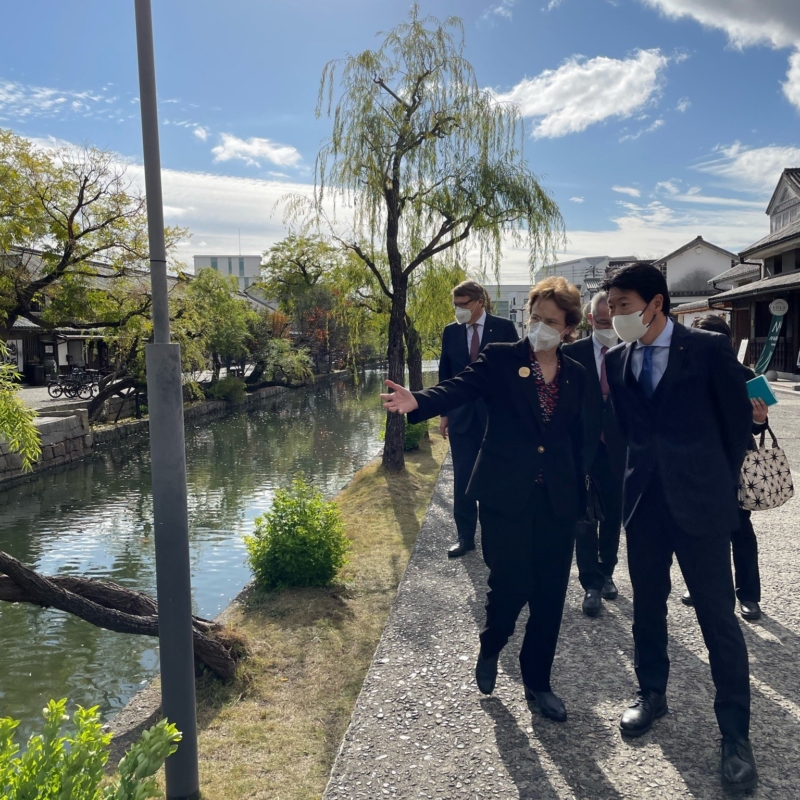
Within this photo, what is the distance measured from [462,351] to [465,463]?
2.70ft

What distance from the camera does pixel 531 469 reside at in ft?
9.55

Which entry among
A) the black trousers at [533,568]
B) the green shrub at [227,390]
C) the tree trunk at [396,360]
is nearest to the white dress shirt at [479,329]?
the black trousers at [533,568]

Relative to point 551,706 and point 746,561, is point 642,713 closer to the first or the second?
point 551,706

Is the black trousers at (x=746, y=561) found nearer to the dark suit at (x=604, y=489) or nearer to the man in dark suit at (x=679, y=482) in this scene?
the dark suit at (x=604, y=489)

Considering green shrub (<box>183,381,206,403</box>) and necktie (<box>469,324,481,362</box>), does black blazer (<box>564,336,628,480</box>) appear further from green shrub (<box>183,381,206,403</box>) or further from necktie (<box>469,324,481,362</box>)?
green shrub (<box>183,381,206,403</box>)

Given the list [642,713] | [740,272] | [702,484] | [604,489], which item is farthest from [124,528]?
[740,272]

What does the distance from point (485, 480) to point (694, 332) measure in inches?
39.4

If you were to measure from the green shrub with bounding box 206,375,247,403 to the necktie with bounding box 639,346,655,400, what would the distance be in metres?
23.2

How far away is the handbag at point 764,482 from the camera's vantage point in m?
3.59

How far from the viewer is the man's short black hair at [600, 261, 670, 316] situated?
9.05 ft

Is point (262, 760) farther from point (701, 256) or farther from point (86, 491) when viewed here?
point (701, 256)

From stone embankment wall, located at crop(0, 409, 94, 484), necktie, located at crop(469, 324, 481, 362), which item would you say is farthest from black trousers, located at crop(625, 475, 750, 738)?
stone embankment wall, located at crop(0, 409, 94, 484)

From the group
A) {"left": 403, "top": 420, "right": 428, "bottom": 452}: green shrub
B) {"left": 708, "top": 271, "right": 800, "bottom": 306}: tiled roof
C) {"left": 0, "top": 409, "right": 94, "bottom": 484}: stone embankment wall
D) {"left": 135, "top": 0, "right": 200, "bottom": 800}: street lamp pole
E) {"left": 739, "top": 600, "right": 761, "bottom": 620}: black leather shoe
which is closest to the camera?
{"left": 135, "top": 0, "right": 200, "bottom": 800}: street lamp pole

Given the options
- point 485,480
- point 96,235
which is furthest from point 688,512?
point 96,235
